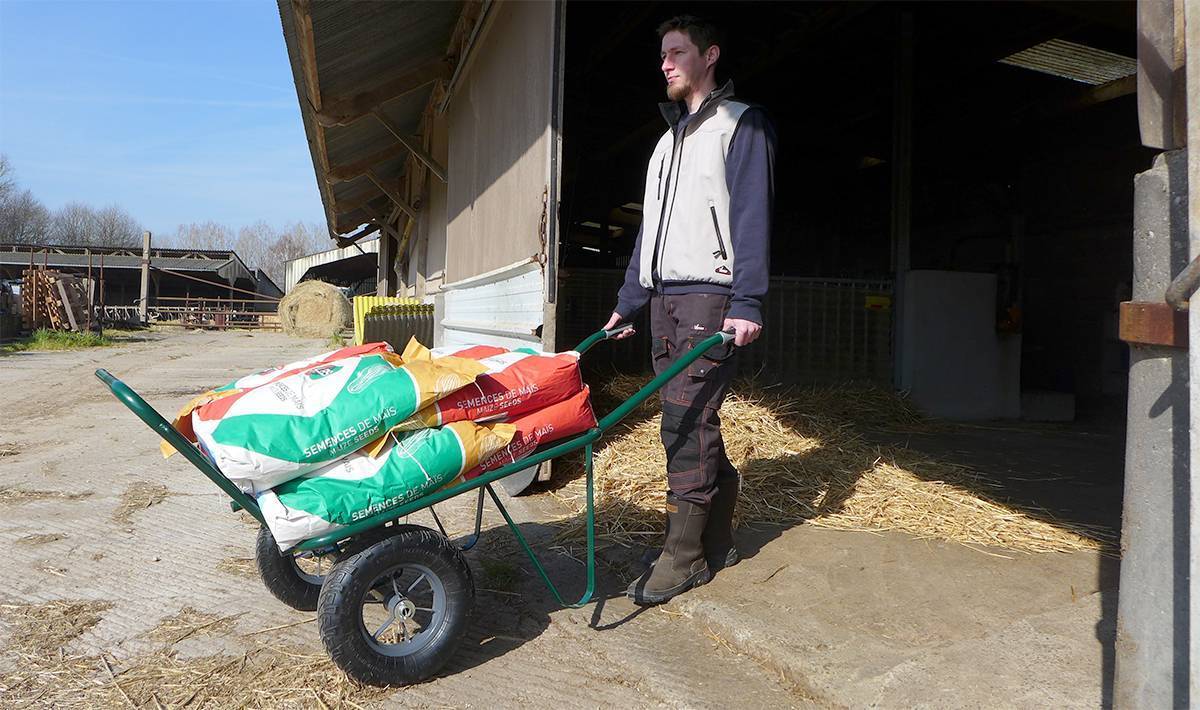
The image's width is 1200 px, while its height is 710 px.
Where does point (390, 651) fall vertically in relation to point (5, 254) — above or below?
below

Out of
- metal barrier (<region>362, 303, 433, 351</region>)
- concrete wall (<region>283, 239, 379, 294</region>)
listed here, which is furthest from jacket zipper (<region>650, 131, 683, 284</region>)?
concrete wall (<region>283, 239, 379, 294</region>)

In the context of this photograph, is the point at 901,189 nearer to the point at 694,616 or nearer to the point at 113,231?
the point at 694,616

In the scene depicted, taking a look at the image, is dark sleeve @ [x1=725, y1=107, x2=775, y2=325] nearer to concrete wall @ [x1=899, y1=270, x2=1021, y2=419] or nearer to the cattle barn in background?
concrete wall @ [x1=899, y1=270, x2=1021, y2=419]

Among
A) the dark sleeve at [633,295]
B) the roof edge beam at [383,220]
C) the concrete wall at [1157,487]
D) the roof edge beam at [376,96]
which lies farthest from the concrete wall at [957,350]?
the roof edge beam at [383,220]

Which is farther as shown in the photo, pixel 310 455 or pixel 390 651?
pixel 390 651

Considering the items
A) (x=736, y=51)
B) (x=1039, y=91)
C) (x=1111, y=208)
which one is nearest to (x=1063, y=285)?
(x=1111, y=208)

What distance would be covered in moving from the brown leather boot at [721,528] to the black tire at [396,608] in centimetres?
101

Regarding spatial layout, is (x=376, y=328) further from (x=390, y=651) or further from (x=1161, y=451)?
(x=1161, y=451)

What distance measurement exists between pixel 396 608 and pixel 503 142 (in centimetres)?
408

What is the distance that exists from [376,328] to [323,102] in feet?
9.60

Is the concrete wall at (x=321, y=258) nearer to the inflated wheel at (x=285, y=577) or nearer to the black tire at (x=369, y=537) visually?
the inflated wheel at (x=285, y=577)

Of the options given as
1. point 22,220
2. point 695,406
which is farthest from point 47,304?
point 22,220

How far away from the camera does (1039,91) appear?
865cm

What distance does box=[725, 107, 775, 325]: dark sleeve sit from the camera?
2480 mm
